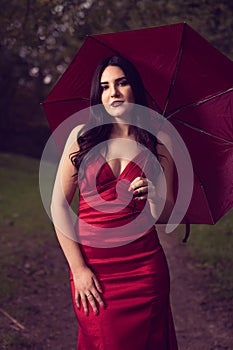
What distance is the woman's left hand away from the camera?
2969mm

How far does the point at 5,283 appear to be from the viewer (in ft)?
22.0

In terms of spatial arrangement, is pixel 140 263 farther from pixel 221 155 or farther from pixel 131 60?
pixel 131 60

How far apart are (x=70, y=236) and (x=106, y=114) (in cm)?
78

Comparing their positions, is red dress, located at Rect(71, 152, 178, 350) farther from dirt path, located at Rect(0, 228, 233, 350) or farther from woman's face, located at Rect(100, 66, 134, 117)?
dirt path, located at Rect(0, 228, 233, 350)

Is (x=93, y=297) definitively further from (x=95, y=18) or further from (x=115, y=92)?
(x=95, y=18)

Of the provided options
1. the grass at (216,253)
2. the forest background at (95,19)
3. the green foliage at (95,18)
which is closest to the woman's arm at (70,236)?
the green foliage at (95,18)

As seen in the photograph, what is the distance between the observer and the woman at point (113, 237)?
300 cm

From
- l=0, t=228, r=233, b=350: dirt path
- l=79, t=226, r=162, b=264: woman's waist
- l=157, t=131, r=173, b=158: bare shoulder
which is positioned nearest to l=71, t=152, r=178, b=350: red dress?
l=79, t=226, r=162, b=264: woman's waist

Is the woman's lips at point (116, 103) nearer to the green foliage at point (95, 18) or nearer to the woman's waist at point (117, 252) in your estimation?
the woman's waist at point (117, 252)

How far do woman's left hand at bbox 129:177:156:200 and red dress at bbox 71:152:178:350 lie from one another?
0.07m

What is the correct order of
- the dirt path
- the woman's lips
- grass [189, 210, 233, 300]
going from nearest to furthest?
the woman's lips → the dirt path → grass [189, 210, 233, 300]

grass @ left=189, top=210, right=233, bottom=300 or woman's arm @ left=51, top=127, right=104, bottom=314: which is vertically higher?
woman's arm @ left=51, top=127, right=104, bottom=314

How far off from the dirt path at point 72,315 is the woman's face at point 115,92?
110 inches

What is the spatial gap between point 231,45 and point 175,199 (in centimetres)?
380
